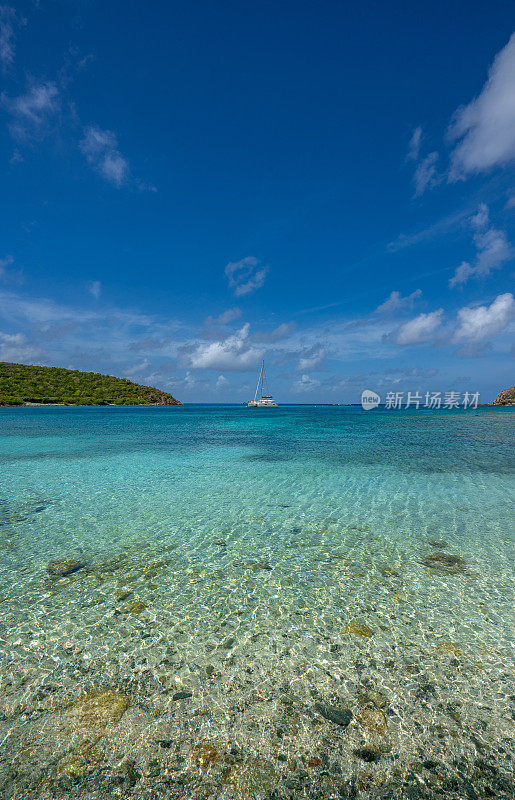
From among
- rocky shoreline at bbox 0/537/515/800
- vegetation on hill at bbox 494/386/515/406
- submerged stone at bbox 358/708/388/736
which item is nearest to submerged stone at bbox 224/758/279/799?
rocky shoreline at bbox 0/537/515/800

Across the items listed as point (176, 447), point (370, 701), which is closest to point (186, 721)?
point (370, 701)

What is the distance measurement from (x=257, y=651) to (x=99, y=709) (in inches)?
86.3

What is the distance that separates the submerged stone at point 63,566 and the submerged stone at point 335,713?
19.8ft

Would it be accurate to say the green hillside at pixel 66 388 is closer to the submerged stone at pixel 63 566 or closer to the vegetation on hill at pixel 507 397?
the submerged stone at pixel 63 566

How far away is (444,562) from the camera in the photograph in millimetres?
8094

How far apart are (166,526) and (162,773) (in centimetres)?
746

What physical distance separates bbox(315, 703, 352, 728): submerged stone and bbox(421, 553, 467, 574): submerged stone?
4.72 metres

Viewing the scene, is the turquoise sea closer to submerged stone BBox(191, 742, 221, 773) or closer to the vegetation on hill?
submerged stone BBox(191, 742, 221, 773)

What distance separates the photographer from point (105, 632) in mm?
5566

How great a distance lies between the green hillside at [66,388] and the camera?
10125 centimetres

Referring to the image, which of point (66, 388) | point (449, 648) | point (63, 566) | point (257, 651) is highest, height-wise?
point (66, 388)

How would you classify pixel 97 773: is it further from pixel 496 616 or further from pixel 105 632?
pixel 496 616

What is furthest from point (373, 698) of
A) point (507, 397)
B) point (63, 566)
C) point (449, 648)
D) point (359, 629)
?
point (507, 397)

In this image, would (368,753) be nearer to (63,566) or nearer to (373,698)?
(373,698)
